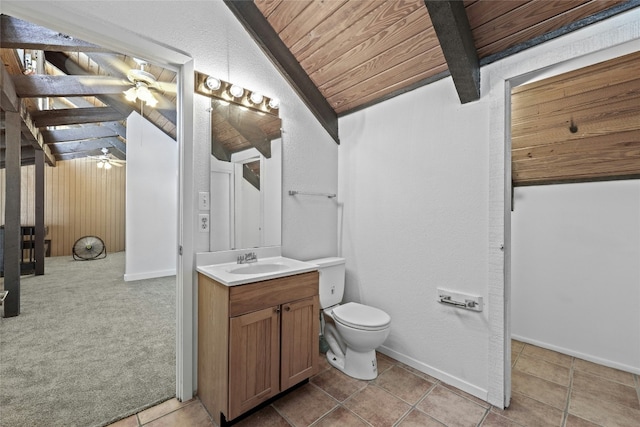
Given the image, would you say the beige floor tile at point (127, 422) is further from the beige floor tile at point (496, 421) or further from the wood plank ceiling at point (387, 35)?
the wood plank ceiling at point (387, 35)

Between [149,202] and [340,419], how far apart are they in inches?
176

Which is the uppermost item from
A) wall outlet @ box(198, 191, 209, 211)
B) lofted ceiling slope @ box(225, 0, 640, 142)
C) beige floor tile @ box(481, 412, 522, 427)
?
lofted ceiling slope @ box(225, 0, 640, 142)

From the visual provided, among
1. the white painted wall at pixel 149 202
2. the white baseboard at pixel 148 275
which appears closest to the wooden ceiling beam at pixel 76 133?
the white painted wall at pixel 149 202

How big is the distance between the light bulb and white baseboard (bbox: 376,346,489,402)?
7.82 ft

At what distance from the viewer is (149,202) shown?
14.7ft

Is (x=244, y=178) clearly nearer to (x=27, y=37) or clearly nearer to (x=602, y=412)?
(x=27, y=37)

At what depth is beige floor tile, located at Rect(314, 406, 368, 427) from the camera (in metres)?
1.46

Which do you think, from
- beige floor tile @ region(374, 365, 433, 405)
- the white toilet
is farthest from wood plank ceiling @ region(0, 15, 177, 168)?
beige floor tile @ region(374, 365, 433, 405)

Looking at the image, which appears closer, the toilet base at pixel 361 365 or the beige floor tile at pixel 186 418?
the beige floor tile at pixel 186 418

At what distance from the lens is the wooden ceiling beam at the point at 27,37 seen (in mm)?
1918

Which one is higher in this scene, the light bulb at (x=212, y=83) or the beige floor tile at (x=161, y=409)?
the light bulb at (x=212, y=83)

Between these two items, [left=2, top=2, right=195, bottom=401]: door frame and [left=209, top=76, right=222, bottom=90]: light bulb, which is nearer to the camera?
[left=2, top=2, right=195, bottom=401]: door frame

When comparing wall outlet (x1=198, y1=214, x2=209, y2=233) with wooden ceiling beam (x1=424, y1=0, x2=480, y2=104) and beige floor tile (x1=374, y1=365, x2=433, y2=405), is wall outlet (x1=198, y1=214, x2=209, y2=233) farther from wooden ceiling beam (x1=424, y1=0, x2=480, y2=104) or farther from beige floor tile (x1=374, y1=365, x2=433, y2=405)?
wooden ceiling beam (x1=424, y1=0, x2=480, y2=104)

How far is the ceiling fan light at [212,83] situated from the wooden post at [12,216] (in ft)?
8.71
